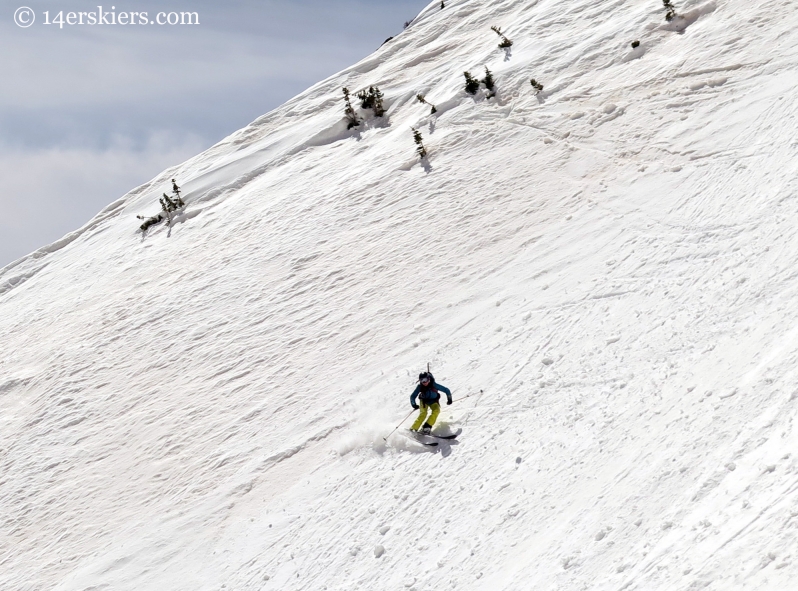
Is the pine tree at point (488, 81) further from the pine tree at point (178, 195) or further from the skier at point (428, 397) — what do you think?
the skier at point (428, 397)

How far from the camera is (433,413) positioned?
10484 mm

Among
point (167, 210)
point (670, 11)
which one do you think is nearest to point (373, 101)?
point (167, 210)

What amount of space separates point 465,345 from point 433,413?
2082 millimetres

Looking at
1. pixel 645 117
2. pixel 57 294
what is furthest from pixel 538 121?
pixel 57 294

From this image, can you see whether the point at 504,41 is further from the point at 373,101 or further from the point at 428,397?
the point at 428,397

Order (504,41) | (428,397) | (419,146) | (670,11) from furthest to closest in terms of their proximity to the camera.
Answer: (504,41)
(670,11)
(419,146)
(428,397)

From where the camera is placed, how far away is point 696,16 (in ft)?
58.8

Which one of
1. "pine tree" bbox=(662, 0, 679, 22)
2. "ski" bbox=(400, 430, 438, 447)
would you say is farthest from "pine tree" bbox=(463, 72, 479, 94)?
"ski" bbox=(400, 430, 438, 447)

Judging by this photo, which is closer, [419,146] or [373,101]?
[419,146]

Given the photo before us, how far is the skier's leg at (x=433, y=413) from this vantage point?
1045 centimetres

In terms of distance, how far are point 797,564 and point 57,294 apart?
19205mm

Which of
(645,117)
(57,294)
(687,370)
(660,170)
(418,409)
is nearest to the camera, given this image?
(687,370)

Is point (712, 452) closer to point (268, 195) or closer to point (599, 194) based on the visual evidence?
point (599, 194)

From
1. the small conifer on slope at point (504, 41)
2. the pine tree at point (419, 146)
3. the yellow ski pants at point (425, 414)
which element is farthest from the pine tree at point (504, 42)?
the yellow ski pants at point (425, 414)
